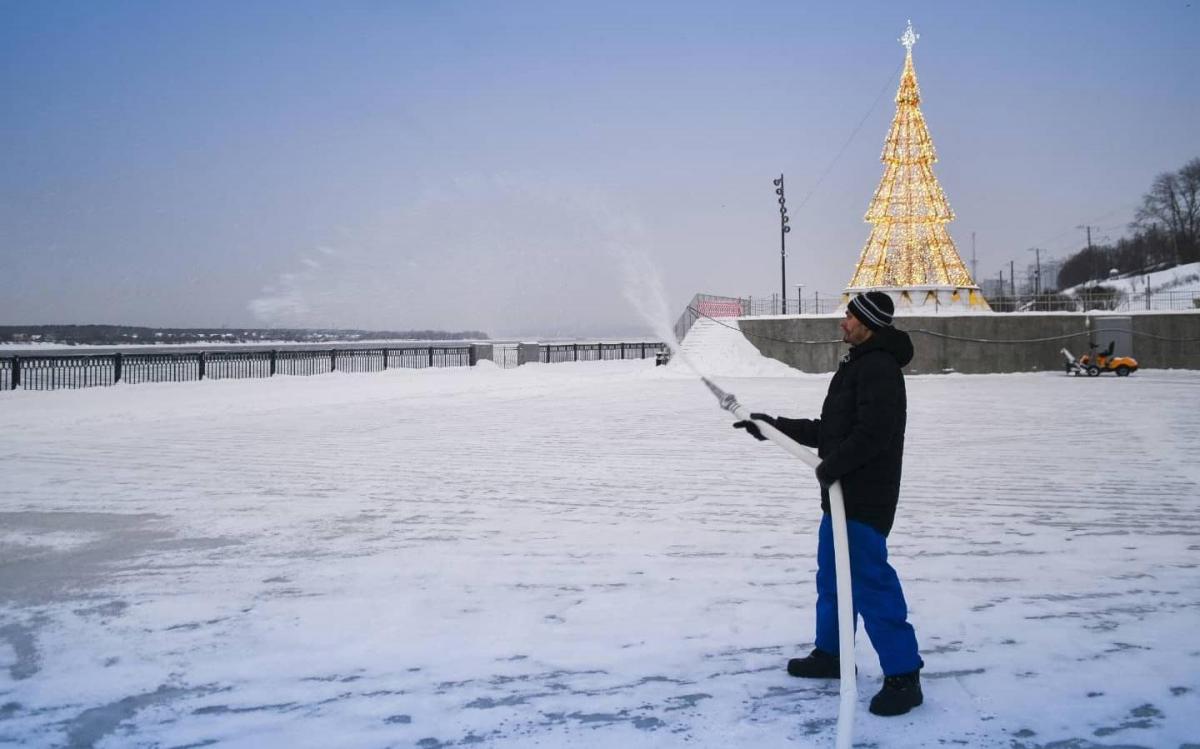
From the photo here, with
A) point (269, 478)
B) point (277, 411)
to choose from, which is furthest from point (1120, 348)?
point (269, 478)

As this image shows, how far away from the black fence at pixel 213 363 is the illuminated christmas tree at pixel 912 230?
17808 mm

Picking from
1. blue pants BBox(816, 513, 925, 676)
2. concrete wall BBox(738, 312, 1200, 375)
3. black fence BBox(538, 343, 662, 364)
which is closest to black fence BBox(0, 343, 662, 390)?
black fence BBox(538, 343, 662, 364)

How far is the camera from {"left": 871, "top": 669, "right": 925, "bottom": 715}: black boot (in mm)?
3607

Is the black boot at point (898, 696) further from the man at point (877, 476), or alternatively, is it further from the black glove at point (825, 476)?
the black glove at point (825, 476)

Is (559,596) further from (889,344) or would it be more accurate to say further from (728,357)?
(728,357)

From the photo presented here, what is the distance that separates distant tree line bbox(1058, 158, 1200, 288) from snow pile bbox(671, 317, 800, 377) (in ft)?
246

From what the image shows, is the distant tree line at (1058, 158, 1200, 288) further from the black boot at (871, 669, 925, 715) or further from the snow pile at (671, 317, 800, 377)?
the black boot at (871, 669, 925, 715)

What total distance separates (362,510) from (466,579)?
2612 mm

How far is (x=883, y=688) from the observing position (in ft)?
12.1

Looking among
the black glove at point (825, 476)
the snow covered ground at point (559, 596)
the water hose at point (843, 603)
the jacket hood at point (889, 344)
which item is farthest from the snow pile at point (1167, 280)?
the water hose at point (843, 603)

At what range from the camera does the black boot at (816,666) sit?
3.95 metres

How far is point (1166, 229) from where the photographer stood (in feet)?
304

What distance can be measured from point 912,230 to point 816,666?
113ft

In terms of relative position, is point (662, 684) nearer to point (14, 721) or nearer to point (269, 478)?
point (14, 721)
